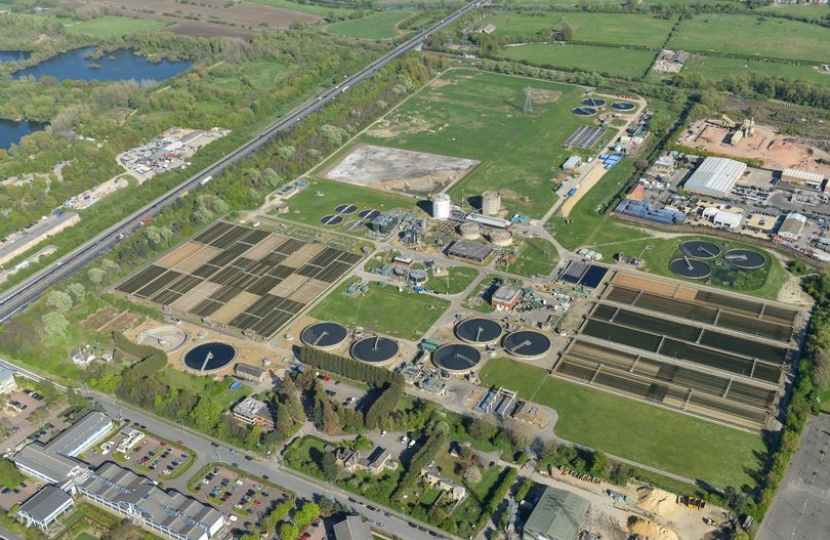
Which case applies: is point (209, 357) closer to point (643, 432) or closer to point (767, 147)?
point (643, 432)

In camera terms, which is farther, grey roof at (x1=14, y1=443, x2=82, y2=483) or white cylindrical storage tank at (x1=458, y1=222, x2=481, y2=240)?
white cylindrical storage tank at (x1=458, y1=222, x2=481, y2=240)

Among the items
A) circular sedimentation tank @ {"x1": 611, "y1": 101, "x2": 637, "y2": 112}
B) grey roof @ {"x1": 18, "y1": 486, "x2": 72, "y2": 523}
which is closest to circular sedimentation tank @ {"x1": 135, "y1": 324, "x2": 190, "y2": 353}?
grey roof @ {"x1": 18, "y1": 486, "x2": 72, "y2": 523}

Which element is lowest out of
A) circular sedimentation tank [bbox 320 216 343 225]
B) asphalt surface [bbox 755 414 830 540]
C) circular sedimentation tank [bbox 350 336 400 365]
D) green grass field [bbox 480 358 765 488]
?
asphalt surface [bbox 755 414 830 540]

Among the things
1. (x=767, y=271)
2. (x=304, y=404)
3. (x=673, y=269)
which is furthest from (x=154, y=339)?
(x=767, y=271)

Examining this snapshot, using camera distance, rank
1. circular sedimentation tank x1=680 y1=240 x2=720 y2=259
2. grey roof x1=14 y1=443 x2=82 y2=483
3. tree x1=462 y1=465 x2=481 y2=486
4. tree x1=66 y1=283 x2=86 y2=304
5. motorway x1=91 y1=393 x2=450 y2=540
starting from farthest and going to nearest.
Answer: circular sedimentation tank x1=680 y1=240 x2=720 y2=259 < tree x1=66 y1=283 x2=86 y2=304 < grey roof x1=14 y1=443 x2=82 y2=483 < tree x1=462 y1=465 x2=481 y2=486 < motorway x1=91 y1=393 x2=450 y2=540

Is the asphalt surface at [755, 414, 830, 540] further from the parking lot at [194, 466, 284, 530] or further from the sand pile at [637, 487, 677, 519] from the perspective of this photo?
the parking lot at [194, 466, 284, 530]

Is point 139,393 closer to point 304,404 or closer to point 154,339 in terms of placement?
point 154,339

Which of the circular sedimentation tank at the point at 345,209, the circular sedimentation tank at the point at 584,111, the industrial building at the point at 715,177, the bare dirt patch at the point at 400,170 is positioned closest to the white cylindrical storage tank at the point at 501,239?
the bare dirt patch at the point at 400,170
